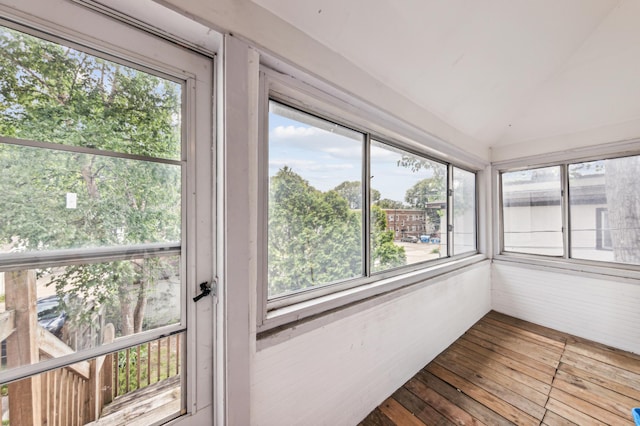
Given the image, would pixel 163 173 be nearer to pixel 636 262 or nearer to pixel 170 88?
pixel 170 88

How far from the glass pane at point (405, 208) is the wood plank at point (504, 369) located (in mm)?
907

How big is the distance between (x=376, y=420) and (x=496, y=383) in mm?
1087

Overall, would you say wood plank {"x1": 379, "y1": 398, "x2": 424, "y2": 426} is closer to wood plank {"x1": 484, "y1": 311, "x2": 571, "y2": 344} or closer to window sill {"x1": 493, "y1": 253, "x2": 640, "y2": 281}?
wood plank {"x1": 484, "y1": 311, "x2": 571, "y2": 344}

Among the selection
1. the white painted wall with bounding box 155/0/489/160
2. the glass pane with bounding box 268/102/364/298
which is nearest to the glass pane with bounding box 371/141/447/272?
the glass pane with bounding box 268/102/364/298

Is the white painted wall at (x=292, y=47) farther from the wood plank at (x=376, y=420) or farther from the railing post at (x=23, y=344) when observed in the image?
the wood plank at (x=376, y=420)

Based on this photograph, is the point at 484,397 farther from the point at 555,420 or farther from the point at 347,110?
the point at 347,110

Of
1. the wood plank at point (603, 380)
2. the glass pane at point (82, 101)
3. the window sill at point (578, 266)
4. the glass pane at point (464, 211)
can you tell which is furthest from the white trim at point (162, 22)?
the window sill at point (578, 266)

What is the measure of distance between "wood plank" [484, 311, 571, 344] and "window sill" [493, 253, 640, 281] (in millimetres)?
682

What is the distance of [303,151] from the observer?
4.54 feet

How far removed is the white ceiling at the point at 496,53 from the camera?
124cm

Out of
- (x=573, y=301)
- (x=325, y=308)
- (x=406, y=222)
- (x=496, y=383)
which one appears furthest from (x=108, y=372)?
(x=573, y=301)

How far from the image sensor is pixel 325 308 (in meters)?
1.30

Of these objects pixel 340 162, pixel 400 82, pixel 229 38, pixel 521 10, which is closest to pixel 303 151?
pixel 340 162

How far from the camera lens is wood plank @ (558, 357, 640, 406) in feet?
5.68
